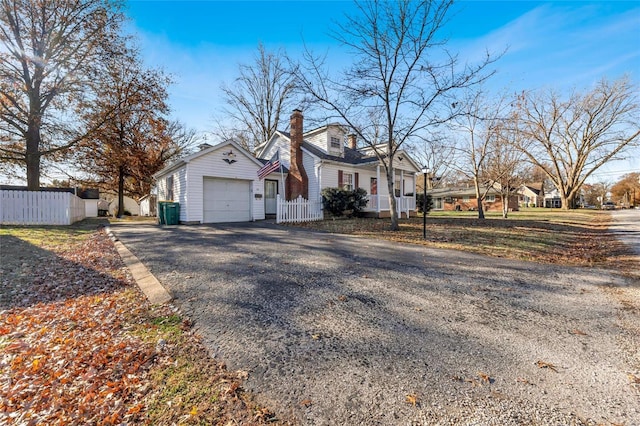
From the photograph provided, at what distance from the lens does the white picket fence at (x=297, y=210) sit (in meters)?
13.7

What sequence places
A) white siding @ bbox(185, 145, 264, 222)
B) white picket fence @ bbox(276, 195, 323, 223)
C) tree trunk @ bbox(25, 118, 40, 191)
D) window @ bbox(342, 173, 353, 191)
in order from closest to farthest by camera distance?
white siding @ bbox(185, 145, 264, 222) < white picket fence @ bbox(276, 195, 323, 223) < tree trunk @ bbox(25, 118, 40, 191) < window @ bbox(342, 173, 353, 191)

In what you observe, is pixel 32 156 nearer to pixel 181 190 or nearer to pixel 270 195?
pixel 181 190

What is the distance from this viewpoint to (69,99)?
49.9 feet

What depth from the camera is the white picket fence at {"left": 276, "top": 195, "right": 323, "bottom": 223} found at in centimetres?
1367

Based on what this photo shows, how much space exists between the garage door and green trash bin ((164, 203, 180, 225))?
4.46 feet

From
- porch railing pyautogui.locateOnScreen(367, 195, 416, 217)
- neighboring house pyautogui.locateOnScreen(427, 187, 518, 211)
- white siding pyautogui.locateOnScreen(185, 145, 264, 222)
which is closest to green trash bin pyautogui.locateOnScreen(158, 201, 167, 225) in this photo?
white siding pyautogui.locateOnScreen(185, 145, 264, 222)

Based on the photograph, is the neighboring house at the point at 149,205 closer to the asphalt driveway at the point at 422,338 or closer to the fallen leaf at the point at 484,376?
the asphalt driveway at the point at 422,338

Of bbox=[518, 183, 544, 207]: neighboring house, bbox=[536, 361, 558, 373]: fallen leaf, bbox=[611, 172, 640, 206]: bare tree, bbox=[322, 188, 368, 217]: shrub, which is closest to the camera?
bbox=[536, 361, 558, 373]: fallen leaf

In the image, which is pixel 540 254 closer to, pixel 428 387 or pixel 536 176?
pixel 428 387

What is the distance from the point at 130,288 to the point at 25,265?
10.2 feet

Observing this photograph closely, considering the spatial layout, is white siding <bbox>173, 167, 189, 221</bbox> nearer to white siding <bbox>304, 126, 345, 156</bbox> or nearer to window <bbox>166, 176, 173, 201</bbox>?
window <bbox>166, 176, 173, 201</bbox>

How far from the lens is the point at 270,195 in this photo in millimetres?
17562

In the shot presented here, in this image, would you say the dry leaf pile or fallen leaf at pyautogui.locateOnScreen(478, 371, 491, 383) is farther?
fallen leaf at pyautogui.locateOnScreen(478, 371, 491, 383)

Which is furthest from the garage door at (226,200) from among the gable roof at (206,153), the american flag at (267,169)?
the gable roof at (206,153)
